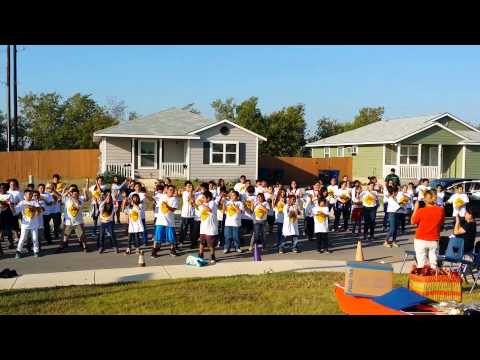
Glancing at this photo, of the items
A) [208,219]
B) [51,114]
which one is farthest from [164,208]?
[51,114]

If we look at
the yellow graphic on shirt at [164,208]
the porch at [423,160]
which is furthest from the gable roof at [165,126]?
the yellow graphic on shirt at [164,208]

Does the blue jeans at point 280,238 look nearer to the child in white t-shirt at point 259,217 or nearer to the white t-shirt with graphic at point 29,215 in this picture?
the child in white t-shirt at point 259,217

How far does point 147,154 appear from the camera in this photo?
1194 inches

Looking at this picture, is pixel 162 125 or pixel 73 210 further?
pixel 162 125

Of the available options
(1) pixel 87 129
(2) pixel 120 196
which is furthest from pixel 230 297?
(1) pixel 87 129

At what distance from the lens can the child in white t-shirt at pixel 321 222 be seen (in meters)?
13.1

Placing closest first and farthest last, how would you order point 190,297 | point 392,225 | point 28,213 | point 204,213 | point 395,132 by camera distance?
point 190,297
point 204,213
point 28,213
point 392,225
point 395,132

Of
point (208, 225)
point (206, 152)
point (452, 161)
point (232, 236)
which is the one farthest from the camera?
point (452, 161)

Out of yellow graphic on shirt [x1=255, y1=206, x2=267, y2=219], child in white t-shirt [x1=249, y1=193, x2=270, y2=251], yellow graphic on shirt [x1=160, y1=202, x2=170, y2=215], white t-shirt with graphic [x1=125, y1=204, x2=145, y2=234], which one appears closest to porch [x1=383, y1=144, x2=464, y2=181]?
child in white t-shirt [x1=249, y1=193, x2=270, y2=251]

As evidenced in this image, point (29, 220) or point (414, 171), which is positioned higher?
point (414, 171)

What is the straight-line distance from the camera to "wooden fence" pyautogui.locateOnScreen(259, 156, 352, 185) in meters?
37.8

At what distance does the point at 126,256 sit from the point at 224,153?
1888 centimetres

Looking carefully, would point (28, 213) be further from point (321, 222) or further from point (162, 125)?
point (162, 125)

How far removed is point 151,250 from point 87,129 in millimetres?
42312
